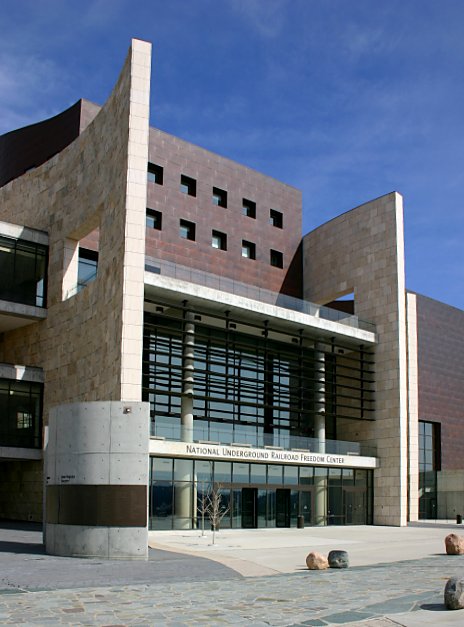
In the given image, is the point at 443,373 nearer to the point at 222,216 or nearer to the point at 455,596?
the point at 222,216

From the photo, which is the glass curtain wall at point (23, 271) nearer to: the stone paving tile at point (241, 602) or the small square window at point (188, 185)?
the small square window at point (188, 185)

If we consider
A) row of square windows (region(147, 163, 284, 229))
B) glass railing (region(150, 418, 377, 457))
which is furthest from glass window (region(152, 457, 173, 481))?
row of square windows (region(147, 163, 284, 229))

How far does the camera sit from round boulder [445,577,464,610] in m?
13.4

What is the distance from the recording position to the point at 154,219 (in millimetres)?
49281

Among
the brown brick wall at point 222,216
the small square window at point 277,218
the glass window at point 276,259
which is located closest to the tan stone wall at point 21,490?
the brown brick wall at point 222,216

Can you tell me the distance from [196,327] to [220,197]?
11951mm

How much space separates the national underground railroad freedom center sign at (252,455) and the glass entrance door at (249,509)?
71.9 inches

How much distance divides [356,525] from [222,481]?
1209 cm

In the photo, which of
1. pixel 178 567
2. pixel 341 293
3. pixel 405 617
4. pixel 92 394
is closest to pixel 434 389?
pixel 341 293

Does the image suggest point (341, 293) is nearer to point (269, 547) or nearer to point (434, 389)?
point (434, 389)

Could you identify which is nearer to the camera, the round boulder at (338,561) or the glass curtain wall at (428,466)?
the round boulder at (338,561)

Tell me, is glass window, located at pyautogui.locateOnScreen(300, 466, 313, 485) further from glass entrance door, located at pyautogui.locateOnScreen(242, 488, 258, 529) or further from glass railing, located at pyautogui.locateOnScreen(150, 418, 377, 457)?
glass entrance door, located at pyautogui.locateOnScreen(242, 488, 258, 529)

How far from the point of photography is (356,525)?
163 ft

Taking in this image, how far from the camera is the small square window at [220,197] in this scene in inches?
2099
